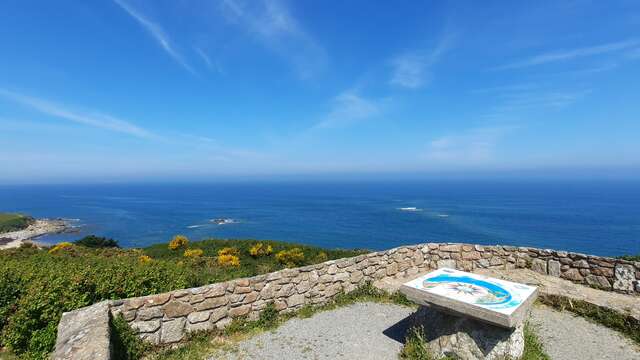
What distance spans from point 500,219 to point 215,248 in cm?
7683

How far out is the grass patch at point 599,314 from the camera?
685 centimetres

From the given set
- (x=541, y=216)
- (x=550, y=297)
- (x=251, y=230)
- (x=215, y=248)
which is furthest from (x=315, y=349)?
(x=541, y=216)

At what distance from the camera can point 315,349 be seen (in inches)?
240

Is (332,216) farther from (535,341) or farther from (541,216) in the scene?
(535,341)

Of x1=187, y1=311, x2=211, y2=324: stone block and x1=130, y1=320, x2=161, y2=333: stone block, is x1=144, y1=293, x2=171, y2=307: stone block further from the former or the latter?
x1=187, y1=311, x2=211, y2=324: stone block

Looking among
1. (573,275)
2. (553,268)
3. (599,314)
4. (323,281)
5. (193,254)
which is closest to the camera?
(599,314)

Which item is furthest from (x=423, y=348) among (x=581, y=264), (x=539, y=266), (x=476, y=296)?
(x=581, y=264)

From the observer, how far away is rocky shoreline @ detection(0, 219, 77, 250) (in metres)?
55.6

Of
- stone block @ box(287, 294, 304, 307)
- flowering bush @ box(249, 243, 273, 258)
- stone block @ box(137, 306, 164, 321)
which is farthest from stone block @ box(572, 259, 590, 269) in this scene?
flowering bush @ box(249, 243, 273, 258)

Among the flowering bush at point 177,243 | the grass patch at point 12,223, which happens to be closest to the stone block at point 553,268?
the flowering bush at point 177,243

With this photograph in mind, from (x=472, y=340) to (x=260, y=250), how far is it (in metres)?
13.3

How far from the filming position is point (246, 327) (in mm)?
6957

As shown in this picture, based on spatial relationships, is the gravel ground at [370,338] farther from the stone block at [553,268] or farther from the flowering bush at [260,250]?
the flowering bush at [260,250]

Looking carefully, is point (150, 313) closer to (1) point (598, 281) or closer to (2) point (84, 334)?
(2) point (84, 334)
